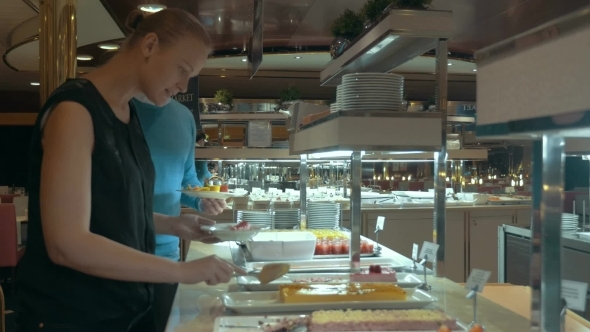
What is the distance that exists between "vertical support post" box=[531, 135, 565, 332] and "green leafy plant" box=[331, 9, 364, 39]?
1.63 metres

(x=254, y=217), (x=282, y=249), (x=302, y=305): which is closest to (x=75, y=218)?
(x=302, y=305)

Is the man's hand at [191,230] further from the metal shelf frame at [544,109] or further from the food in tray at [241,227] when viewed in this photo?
the metal shelf frame at [544,109]

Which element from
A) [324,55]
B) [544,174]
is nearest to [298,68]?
[324,55]

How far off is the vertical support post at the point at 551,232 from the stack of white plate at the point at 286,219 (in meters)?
2.66

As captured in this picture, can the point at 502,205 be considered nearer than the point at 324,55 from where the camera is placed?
Yes

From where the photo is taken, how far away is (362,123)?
5.84 feet

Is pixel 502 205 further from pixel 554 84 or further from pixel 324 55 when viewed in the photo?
pixel 554 84

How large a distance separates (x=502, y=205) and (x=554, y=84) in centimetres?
560

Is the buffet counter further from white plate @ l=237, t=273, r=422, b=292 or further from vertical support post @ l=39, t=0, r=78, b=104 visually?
vertical support post @ l=39, t=0, r=78, b=104

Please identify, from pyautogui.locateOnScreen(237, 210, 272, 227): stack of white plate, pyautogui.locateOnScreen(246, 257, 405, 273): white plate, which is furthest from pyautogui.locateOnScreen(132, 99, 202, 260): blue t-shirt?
pyautogui.locateOnScreen(246, 257, 405, 273): white plate

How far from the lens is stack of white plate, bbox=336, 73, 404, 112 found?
1.83 m

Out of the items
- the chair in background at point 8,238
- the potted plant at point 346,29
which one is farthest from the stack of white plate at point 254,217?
the chair in background at point 8,238

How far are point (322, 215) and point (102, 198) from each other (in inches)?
80.0

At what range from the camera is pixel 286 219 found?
3.51 metres
